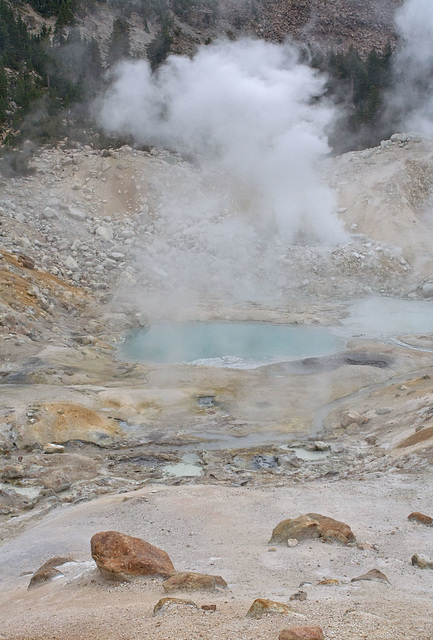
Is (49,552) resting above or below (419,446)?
below

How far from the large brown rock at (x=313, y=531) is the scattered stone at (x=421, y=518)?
104 cm

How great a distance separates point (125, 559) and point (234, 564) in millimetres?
1107

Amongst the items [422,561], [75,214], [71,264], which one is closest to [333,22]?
[75,214]

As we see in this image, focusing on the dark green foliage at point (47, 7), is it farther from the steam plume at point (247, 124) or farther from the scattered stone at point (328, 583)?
the scattered stone at point (328, 583)

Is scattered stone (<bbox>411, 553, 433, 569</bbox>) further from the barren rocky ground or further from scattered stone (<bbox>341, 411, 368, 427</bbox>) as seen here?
scattered stone (<bbox>341, 411, 368, 427</bbox>)

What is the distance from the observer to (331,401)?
1310 centimetres

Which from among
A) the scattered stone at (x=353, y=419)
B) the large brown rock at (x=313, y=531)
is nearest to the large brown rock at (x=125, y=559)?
the large brown rock at (x=313, y=531)

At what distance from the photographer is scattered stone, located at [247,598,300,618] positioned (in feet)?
11.3

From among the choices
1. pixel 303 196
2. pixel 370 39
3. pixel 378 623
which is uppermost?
pixel 370 39

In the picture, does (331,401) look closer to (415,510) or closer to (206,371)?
(206,371)

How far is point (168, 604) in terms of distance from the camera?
3.67 metres

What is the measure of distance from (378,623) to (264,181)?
26.9 meters

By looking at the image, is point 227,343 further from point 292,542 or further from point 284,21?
→ point 284,21

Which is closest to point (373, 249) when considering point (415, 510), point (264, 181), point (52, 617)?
point (264, 181)
